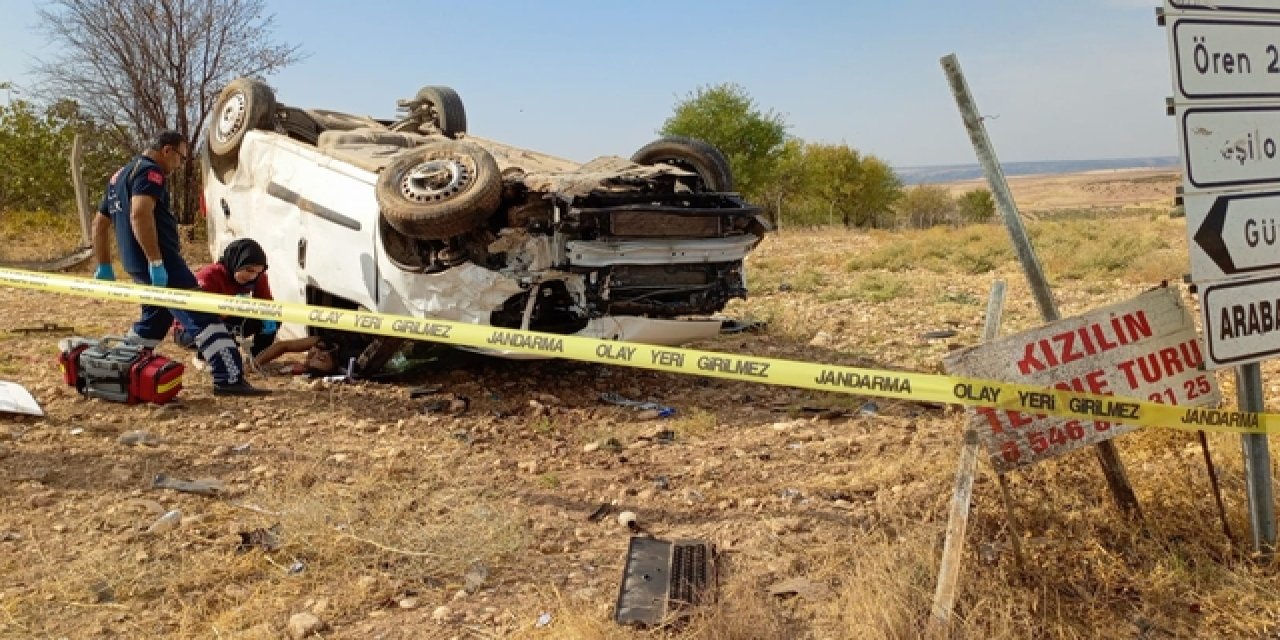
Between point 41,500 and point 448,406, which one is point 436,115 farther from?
point 41,500

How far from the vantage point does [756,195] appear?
131 ft

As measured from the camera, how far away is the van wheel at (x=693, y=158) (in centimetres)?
697

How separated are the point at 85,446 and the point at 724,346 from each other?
4840 millimetres

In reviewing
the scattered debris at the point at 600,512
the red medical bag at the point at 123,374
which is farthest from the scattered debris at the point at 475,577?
the red medical bag at the point at 123,374

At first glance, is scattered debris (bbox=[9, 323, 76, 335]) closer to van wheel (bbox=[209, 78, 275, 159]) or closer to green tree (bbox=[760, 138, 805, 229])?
van wheel (bbox=[209, 78, 275, 159])

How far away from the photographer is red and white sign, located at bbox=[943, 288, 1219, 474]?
290 cm

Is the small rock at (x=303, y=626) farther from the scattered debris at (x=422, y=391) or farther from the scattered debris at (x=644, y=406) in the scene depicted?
the scattered debris at (x=422, y=391)

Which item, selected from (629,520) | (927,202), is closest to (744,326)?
(629,520)

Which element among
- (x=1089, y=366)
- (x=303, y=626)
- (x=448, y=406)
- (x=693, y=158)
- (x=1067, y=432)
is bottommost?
(x=303, y=626)

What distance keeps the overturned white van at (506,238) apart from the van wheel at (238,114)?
0.61m

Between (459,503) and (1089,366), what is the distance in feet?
8.54

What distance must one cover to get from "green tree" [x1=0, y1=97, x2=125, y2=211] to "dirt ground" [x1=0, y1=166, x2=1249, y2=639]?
13.7 m

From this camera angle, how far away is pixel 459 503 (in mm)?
4137

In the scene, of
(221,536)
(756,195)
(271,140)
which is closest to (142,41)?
(271,140)
